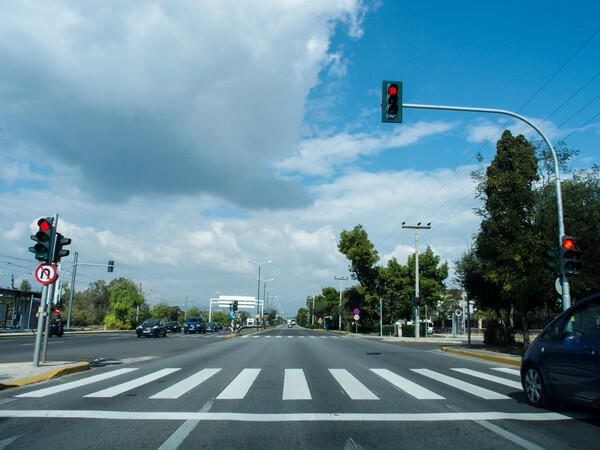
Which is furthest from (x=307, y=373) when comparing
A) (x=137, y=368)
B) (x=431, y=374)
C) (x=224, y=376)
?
(x=137, y=368)

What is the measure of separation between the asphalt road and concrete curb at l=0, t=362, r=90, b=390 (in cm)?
30

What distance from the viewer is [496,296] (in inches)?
899

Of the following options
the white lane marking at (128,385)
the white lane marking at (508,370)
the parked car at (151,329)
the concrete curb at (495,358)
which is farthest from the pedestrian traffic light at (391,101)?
the parked car at (151,329)

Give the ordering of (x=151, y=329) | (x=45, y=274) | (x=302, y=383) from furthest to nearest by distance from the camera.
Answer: (x=151, y=329) < (x=45, y=274) < (x=302, y=383)

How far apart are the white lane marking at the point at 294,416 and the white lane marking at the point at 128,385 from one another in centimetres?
133

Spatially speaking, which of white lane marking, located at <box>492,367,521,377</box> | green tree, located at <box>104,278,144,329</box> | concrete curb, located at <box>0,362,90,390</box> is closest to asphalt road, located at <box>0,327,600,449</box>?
concrete curb, located at <box>0,362,90,390</box>

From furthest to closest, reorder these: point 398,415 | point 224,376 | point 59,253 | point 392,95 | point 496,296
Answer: point 496,296 < point 59,253 < point 392,95 < point 224,376 < point 398,415

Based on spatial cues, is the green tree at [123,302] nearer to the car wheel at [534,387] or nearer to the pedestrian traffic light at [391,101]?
the pedestrian traffic light at [391,101]

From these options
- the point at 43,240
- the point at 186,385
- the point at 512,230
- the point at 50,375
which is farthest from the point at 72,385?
the point at 512,230

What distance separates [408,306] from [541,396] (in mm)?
47290

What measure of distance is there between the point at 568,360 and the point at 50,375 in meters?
9.94

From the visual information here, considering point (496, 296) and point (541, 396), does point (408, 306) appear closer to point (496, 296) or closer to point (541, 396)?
point (496, 296)

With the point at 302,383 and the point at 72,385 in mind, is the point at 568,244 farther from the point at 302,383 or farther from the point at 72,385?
the point at 72,385

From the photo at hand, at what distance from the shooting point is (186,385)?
866cm
